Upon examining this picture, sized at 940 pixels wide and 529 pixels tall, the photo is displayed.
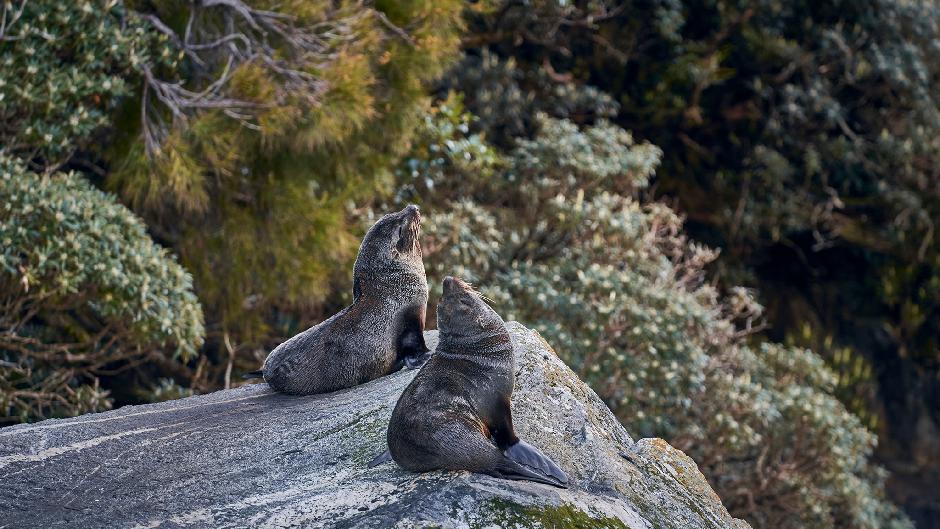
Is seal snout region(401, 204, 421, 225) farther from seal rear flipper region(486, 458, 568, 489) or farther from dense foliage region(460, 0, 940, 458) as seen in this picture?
dense foliage region(460, 0, 940, 458)

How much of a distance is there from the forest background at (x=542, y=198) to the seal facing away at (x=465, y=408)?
3163 mm

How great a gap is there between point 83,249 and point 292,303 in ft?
7.14

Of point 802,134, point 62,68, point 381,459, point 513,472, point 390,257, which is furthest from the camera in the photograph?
point 802,134

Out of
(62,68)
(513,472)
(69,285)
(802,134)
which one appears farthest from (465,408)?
(802,134)

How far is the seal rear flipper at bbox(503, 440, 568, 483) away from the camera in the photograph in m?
3.76

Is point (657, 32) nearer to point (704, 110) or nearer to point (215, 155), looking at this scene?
point (704, 110)

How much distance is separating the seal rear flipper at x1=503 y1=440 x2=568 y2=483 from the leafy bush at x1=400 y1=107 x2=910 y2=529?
4196mm

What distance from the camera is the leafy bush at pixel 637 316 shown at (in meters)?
8.12

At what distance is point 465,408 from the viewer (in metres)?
3.80

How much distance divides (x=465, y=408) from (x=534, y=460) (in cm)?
29

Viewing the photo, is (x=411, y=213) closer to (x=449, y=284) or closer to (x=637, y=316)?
(x=449, y=284)

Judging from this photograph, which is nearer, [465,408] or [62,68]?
[465,408]

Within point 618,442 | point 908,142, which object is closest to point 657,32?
point 908,142

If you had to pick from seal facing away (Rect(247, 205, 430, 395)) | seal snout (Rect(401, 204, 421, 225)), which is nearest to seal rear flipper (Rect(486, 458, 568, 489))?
seal facing away (Rect(247, 205, 430, 395))
